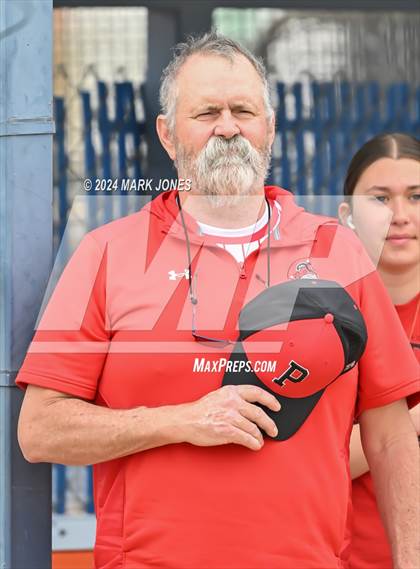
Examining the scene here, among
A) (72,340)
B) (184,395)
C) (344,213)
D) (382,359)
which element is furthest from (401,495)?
(344,213)

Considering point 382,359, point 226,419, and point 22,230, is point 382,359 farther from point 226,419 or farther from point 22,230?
point 22,230

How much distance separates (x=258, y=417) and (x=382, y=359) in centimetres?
34

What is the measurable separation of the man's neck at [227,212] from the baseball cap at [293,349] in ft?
0.65

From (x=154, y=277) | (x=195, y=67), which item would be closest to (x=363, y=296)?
(x=154, y=277)

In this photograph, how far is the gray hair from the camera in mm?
2408

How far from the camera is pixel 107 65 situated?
654cm

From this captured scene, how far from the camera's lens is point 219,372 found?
7.24 feet

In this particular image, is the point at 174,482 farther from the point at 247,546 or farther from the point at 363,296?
the point at 363,296

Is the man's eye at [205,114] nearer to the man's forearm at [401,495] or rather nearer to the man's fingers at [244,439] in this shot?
the man's fingers at [244,439]

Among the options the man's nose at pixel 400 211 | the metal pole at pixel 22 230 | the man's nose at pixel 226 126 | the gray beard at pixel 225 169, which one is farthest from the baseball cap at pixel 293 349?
the man's nose at pixel 400 211

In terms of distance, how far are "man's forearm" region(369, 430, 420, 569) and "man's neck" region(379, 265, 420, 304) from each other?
1.55ft

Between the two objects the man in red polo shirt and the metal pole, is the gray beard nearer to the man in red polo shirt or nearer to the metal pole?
the man in red polo shirt

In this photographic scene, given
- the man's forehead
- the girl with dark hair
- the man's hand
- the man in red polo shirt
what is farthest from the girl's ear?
the man's hand

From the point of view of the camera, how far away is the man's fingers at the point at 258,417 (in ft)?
7.12
